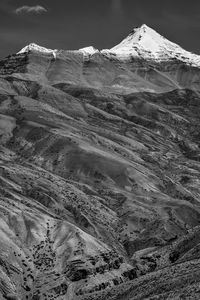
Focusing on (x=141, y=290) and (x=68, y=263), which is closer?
(x=141, y=290)

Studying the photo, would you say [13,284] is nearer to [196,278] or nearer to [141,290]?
[141,290]

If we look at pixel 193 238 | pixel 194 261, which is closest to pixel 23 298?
pixel 193 238

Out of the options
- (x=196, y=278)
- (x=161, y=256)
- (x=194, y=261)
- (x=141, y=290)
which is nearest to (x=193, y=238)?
(x=161, y=256)

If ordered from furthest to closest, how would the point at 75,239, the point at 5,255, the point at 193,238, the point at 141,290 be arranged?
1. the point at 75,239
2. the point at 5,255
3. the point at 193,238
4. the point at 141,290

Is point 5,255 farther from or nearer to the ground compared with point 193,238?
nearer to the ground

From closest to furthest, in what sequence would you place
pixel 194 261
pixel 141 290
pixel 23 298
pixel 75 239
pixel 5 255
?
pixel 141 290, pixel 194 261, pixel 23 298, pixel 5 255, pixel 75 239

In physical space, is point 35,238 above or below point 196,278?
below

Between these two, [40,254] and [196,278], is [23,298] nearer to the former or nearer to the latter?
[40,254]

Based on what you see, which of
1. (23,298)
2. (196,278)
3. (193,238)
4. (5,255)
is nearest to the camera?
(196,278)

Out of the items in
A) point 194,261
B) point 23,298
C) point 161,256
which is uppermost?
point 194,261
